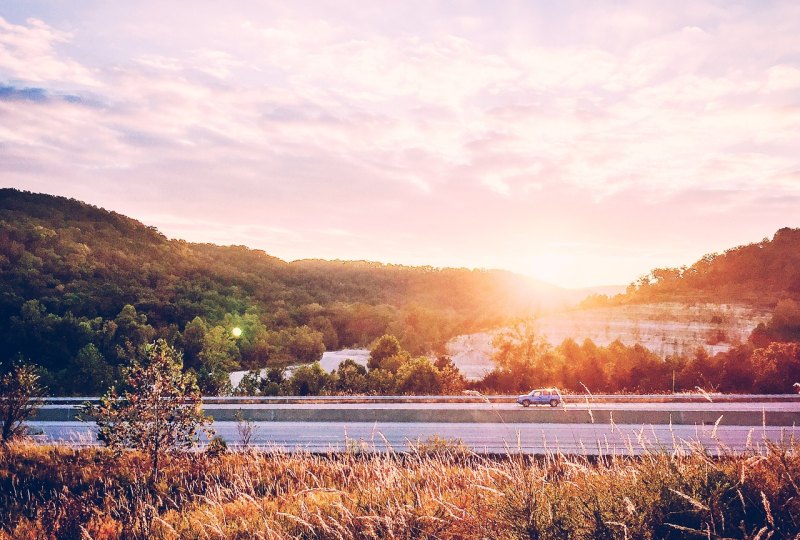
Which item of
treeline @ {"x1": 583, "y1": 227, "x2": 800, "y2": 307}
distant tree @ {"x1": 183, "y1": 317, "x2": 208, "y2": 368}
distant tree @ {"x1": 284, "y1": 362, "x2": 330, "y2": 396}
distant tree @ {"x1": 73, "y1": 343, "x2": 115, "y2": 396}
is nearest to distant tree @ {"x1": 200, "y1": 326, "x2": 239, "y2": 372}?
distant tree @ {"x1": 183, "y1": 317, "x2": 208, "y2": 368}

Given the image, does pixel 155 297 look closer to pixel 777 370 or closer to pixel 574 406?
pixel 574 406

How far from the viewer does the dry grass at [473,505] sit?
5.61 m

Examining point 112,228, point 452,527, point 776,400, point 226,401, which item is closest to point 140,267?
point 112,228

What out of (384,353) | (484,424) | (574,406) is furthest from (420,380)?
(484,424)

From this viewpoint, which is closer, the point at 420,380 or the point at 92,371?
the point at 420,380

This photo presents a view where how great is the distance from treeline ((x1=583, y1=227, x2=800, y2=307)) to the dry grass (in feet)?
175

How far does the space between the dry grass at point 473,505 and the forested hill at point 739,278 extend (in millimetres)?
57906

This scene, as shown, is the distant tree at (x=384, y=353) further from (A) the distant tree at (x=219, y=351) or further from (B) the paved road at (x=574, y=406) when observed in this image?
(A) the distant tree at (x=219, y=351)

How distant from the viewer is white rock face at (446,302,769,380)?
4781 centimetres

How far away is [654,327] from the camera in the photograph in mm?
53719

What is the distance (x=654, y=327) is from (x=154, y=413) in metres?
50.7

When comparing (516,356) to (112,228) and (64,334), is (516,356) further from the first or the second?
(112,228)

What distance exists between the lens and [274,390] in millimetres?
26453

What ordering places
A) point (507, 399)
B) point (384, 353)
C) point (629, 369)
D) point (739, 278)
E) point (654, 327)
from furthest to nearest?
1. point (739, 278)
2. point (654, 327)
3. point (384, 353)
4. point (629, 369)
5. point (507, 399)
